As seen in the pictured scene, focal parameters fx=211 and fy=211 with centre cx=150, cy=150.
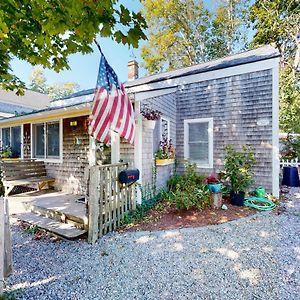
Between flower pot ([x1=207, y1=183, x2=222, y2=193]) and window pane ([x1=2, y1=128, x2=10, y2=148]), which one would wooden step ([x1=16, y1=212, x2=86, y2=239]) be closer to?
flower pot ([x1=207, y1=183, x2=222, y2=193])

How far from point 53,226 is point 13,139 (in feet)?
19.9

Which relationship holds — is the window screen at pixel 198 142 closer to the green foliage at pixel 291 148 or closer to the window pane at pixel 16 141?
the green foliage at pixel 291 148

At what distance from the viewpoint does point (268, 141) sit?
19.8ft

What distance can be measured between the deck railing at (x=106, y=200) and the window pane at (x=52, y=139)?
11.3ft

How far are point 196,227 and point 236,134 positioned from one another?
3574 mm

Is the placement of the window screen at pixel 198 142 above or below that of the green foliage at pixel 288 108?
below

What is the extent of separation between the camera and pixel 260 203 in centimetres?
561

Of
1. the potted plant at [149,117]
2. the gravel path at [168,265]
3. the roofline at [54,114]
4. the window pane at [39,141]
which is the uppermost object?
the roofline at [54,114]

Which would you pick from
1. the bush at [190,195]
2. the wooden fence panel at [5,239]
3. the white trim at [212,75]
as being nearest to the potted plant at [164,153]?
the bush at [190,195]

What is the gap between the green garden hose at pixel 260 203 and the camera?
524 cm

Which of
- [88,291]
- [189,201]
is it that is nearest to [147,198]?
[189,201]

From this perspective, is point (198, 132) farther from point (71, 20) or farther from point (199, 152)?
point (71, 20)

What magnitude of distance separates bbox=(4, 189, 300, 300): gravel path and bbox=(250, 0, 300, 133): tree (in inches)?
397

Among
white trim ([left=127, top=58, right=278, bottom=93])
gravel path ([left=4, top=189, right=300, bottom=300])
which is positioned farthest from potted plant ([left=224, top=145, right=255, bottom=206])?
white trim ([left=127, top=58, right=278, bottom=93])
